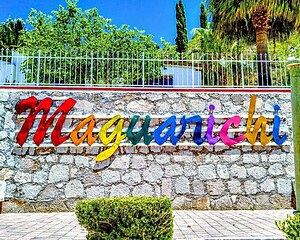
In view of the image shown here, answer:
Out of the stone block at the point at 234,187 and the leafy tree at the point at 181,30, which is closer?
the stone block at the point at 234,187

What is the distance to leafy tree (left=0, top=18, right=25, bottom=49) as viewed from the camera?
2983 centimetres

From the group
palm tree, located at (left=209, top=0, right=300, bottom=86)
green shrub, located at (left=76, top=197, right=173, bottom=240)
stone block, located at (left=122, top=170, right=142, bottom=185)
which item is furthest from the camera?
palm tree, located at (left=209, top=0, right=300, bottom=86)

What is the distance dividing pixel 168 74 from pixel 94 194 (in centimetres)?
359

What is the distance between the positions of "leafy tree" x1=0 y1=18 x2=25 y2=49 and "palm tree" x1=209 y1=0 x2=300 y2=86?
843 inches

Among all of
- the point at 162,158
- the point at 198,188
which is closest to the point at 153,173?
the point at 162,158

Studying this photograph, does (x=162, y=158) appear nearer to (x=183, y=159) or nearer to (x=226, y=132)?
(x=183, y=159)

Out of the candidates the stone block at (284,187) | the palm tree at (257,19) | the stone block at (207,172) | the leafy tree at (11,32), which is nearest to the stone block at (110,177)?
the stone block at (207,172)

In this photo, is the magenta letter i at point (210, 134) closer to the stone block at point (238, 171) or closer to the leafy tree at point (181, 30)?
the stone block at point (238, 171)

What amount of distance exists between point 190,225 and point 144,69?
444 cm

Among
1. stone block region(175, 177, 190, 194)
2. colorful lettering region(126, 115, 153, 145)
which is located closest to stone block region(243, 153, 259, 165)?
stone block region(175, 177, 190, 194)

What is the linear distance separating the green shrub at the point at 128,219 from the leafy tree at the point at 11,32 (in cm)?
2772

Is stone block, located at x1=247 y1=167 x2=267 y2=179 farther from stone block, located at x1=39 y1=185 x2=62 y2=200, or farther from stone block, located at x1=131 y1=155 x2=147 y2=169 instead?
stone block, located at x1=39 y1=185 x2=62 y2=200

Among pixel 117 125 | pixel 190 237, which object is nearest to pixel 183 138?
pixel 117 125

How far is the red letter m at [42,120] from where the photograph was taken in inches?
342
